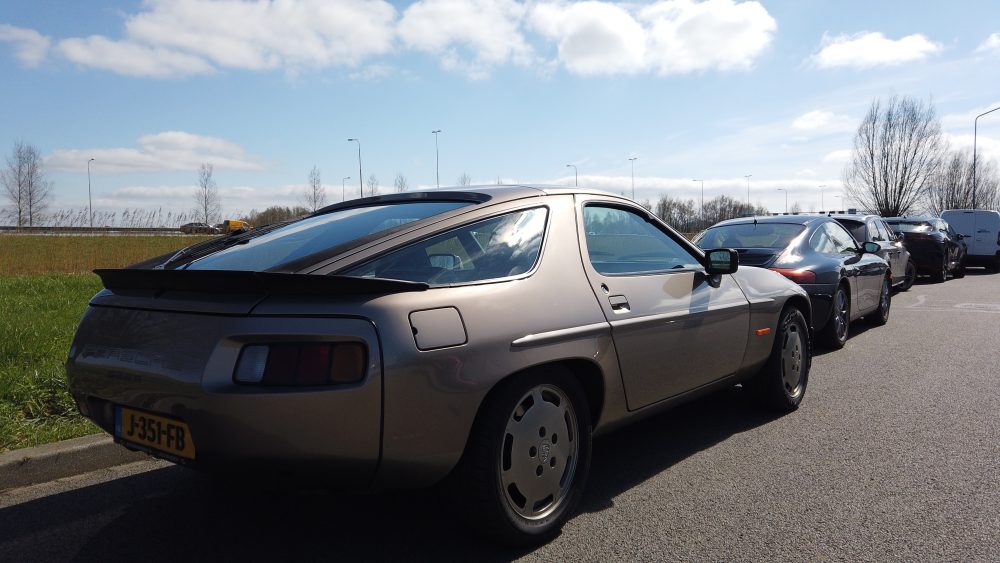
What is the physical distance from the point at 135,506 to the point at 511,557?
1887mm

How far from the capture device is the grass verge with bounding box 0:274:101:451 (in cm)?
420

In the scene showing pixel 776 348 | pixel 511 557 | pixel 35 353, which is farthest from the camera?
pixel 35 353

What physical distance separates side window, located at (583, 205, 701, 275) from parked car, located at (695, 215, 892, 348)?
331 centimetres

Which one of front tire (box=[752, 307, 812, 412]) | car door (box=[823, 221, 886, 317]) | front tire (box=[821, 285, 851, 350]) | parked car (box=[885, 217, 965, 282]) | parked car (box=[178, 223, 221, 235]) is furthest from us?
parked car (box=[178, 223, 221, 235])

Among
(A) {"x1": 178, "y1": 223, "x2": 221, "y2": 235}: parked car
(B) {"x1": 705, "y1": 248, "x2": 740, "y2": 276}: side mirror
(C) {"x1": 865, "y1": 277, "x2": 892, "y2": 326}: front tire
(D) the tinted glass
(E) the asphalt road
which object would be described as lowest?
(E) the asphalt road

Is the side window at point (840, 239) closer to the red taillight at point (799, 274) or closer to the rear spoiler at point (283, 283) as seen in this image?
the red taillight at point (799, 274)

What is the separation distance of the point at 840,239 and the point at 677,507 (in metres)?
6.07

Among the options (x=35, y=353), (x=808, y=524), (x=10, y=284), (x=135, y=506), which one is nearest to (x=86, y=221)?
(x=10, y=284)

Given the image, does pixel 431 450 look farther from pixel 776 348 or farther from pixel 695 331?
pixel 776 348

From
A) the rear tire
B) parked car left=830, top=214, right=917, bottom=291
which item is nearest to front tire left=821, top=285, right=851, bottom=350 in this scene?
parked car left=830, top=214, right=917, bottom=291

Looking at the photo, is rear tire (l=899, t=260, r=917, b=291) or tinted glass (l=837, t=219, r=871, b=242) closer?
tinted glass (l=837, t=219, r=871, b=242)

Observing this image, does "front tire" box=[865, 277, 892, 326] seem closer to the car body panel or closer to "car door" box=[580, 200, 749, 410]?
"car door" box=[580, 200, 749, 410]

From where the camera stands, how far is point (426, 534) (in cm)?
304

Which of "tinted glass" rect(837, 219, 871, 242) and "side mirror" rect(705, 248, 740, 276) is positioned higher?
"tinted glass" rect(837, 219, 871, 242)
